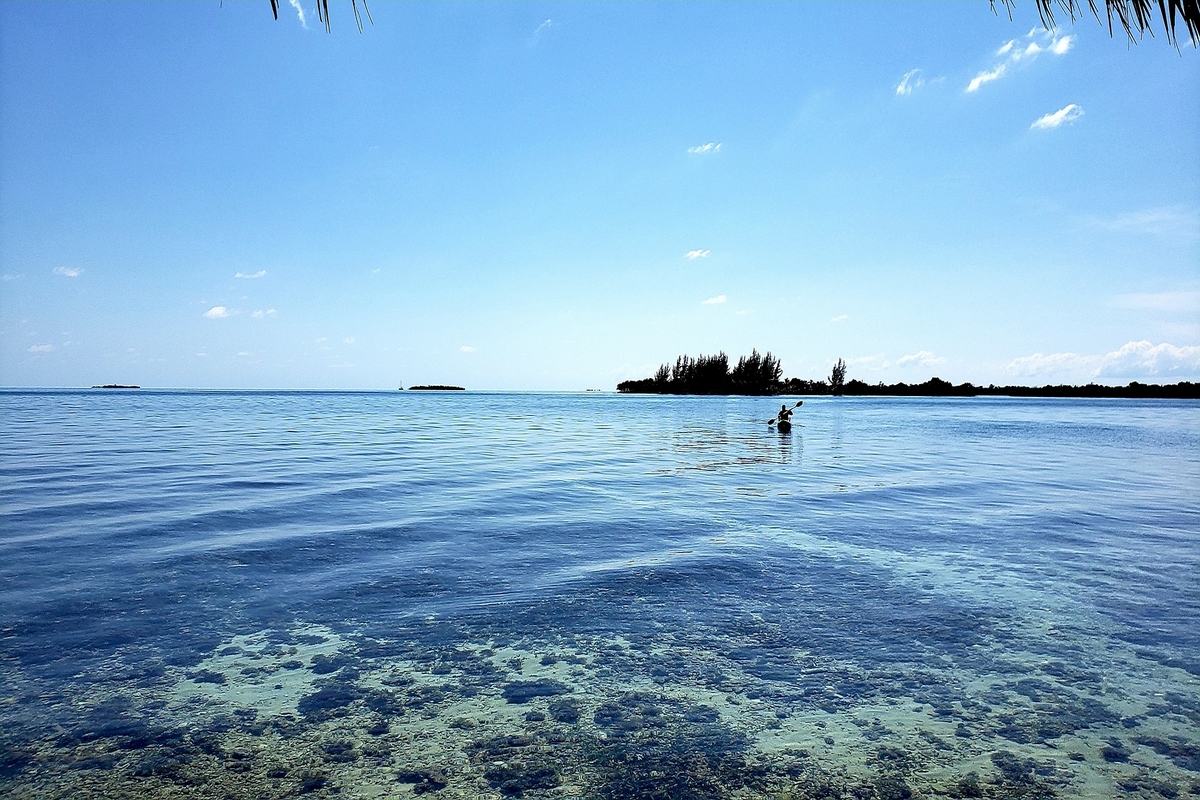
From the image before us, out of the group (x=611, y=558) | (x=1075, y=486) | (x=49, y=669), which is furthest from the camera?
(x=1075, y=486)

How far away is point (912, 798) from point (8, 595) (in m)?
12.1

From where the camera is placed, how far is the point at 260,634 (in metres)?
7.84

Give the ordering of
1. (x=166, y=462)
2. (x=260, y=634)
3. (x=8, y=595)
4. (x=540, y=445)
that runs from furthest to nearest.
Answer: (x=540, y=445) < (x=166, y=462) < (x=8, y=595) < (x=260, y=634)

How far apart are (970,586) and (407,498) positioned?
1428cm

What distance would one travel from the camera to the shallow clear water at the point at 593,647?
5.08 m

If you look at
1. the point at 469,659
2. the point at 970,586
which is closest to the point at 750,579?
the point at 970,586

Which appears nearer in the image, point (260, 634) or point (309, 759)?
point (309, 759)

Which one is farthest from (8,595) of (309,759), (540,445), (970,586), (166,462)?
(540,445)

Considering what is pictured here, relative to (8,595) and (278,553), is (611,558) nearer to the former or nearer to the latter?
(278,553)

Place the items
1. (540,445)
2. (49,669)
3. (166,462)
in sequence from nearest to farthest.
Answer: (49,669), (166,462), (540,445)

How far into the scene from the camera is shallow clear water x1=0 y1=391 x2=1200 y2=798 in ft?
16.7

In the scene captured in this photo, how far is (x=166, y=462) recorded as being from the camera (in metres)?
25.2

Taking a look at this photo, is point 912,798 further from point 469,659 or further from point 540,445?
point 540,445

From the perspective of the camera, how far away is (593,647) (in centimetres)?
747
